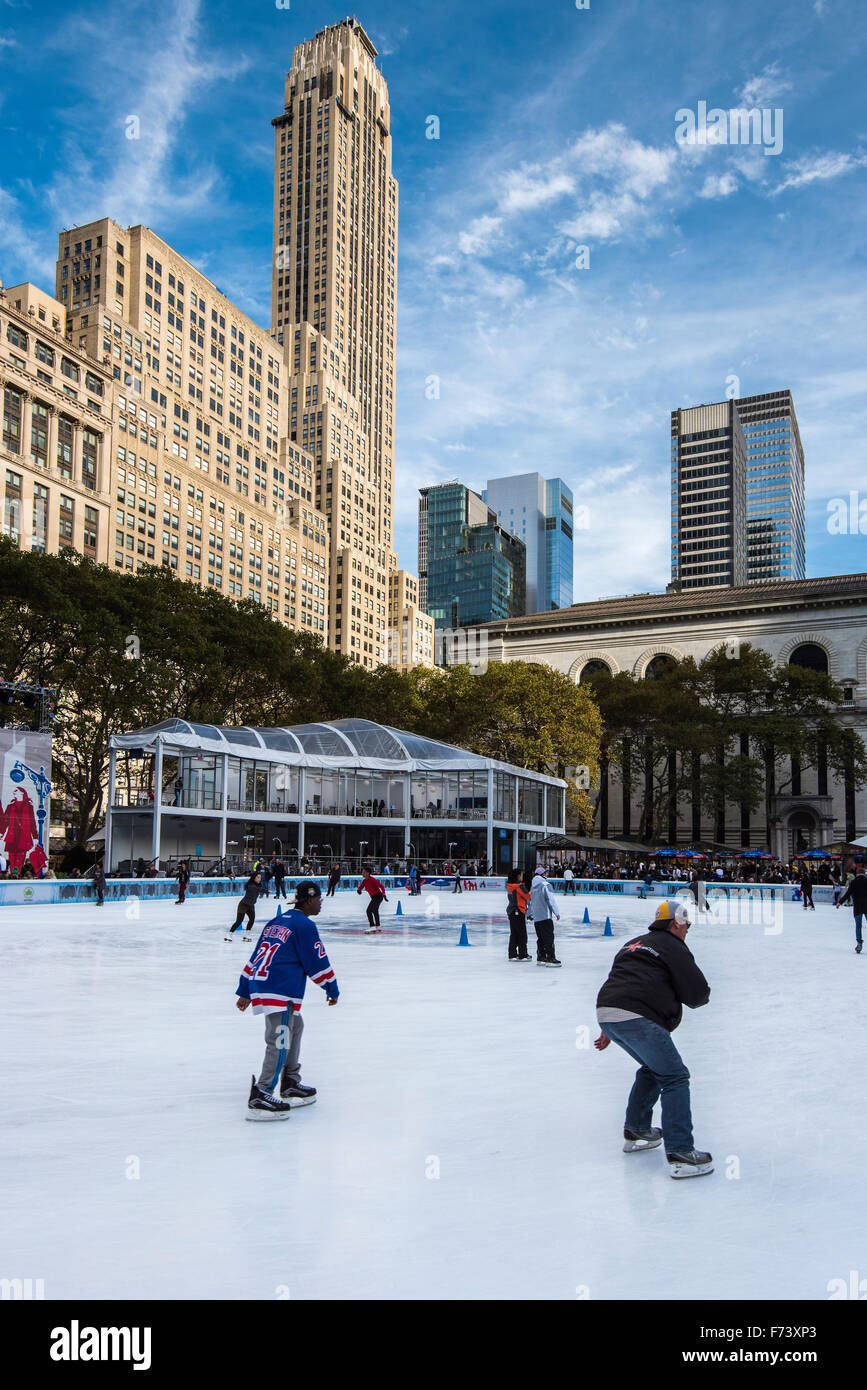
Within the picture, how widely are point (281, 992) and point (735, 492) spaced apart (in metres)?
171

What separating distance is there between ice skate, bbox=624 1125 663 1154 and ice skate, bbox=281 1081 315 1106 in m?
2.26

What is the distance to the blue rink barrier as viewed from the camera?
98.3 ft

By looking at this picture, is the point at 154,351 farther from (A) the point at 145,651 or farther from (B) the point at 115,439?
(A) the point at 145,651

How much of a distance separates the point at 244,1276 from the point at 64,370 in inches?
3239

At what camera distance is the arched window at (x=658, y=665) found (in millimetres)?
83688

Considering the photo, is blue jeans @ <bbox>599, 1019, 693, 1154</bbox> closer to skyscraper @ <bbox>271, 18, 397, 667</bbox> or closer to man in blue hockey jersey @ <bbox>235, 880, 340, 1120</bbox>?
man in blue hockey jersey @ <bbox>235, 880, 340, 1120</bbox>

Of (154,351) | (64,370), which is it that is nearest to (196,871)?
(64,370)

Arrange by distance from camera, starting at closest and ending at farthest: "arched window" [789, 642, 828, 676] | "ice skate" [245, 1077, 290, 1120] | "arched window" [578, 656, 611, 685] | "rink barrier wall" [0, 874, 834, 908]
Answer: "ice skate" [245, 1077, 290, 1120] < "rink barrier wall" [0, 874, 834, 908] < "arched window" [789, 642, 828, 676] < "arched window" [578, 656, 611, 685]

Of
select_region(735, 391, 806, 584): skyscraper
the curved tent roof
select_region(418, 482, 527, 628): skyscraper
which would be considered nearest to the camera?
the curved tent roof

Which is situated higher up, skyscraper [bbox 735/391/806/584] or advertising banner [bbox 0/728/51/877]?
skyscraper [bbox 735/391/806/584]

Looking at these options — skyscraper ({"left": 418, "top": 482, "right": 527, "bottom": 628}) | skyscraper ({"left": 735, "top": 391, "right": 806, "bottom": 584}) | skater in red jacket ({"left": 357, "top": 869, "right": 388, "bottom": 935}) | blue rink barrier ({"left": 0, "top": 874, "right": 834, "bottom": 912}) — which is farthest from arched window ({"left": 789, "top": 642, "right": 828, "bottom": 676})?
skyscraper ({"left": 418, "top": 482, "right": 527, "bottom": 628})

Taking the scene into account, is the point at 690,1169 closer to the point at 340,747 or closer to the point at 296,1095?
the point at 296,1095

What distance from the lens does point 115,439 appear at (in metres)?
82.1

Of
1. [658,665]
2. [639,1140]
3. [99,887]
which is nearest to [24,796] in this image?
[99,887]
